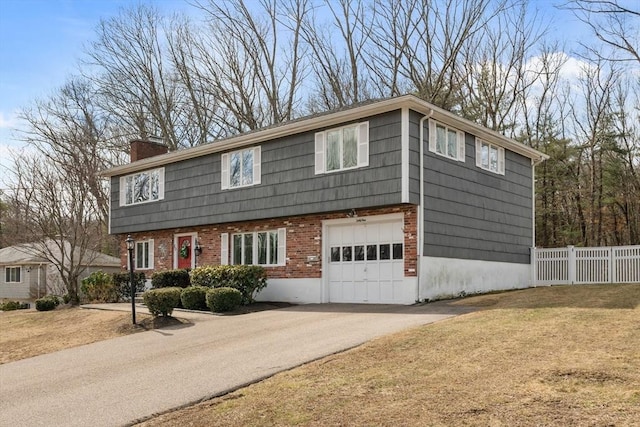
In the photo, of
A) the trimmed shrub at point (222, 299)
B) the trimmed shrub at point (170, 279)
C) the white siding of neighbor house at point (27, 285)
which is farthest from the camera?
the white siding of neighbor house at point (27, 285)

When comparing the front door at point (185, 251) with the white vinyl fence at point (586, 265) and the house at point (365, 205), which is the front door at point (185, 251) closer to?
the house at point (365, 205)

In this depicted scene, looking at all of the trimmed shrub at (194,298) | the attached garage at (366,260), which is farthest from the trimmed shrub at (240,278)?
the attached garage at (366,260)

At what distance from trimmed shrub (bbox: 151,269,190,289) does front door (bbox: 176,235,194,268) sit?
1552 millimetres

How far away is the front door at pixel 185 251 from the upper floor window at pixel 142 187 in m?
1.78

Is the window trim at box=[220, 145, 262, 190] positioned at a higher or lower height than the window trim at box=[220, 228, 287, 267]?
higher

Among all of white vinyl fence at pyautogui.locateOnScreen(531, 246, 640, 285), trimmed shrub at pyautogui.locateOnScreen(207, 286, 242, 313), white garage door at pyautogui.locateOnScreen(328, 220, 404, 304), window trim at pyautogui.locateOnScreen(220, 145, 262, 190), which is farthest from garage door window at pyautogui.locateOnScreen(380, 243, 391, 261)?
white vinyl fence at pyautogui.locateOnScreen(531, 246, 640, 285)

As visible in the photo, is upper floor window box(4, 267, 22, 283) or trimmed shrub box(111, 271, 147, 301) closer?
trimmed shrub box(111, 271, 147, 301)

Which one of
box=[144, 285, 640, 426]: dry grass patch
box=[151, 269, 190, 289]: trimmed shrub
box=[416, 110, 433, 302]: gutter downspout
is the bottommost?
box=[144, 285, 640, 426]: dry grass patch

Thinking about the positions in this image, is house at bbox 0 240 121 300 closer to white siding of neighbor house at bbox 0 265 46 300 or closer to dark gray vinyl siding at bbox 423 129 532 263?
white siding of neighbor house at bbox 0 265 46 300

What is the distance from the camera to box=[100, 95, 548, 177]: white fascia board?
16.1 meters

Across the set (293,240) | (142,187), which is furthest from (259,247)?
(142,187)

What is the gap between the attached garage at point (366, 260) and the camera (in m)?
16.7

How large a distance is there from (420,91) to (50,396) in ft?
81.9

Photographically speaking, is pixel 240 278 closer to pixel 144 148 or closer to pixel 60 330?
pixel 60 330
